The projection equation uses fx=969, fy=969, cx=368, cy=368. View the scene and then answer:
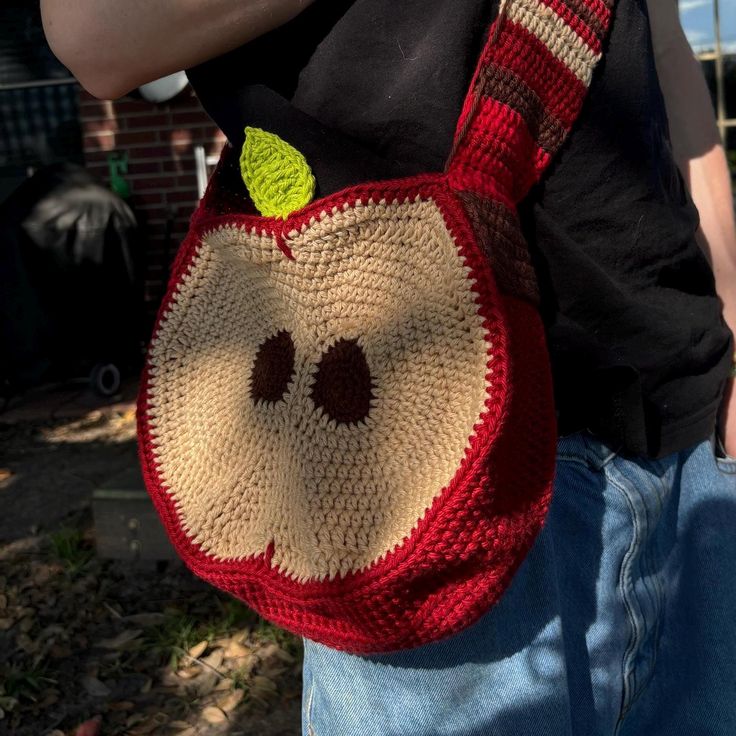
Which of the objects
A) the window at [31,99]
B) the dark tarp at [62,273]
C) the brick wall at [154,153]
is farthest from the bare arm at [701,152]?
the window at [31,99]

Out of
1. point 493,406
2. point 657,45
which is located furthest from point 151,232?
point 493,406

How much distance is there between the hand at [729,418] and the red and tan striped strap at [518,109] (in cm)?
50

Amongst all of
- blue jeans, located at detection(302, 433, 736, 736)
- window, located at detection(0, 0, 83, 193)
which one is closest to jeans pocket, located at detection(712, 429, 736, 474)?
blue jeans, located at detection(302, 433, 736, 736)

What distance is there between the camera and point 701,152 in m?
1.40

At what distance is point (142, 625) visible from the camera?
130 inches

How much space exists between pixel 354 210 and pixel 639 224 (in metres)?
0.40

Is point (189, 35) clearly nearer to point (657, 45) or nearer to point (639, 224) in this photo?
point (639, 224)

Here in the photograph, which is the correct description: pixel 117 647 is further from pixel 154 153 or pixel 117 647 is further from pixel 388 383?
pixel 154 153

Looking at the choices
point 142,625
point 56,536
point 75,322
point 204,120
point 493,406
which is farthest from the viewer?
point 204,120

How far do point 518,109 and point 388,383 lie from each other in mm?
315

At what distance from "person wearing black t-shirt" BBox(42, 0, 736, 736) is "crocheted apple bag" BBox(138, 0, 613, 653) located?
0.17ft

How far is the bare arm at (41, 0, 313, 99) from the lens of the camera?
91 centimetres

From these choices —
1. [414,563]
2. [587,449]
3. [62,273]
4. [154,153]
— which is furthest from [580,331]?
[154,153]

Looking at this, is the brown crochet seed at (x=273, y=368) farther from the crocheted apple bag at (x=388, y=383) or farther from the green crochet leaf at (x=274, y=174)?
the green crochet leaf at (x=274, y=174)
